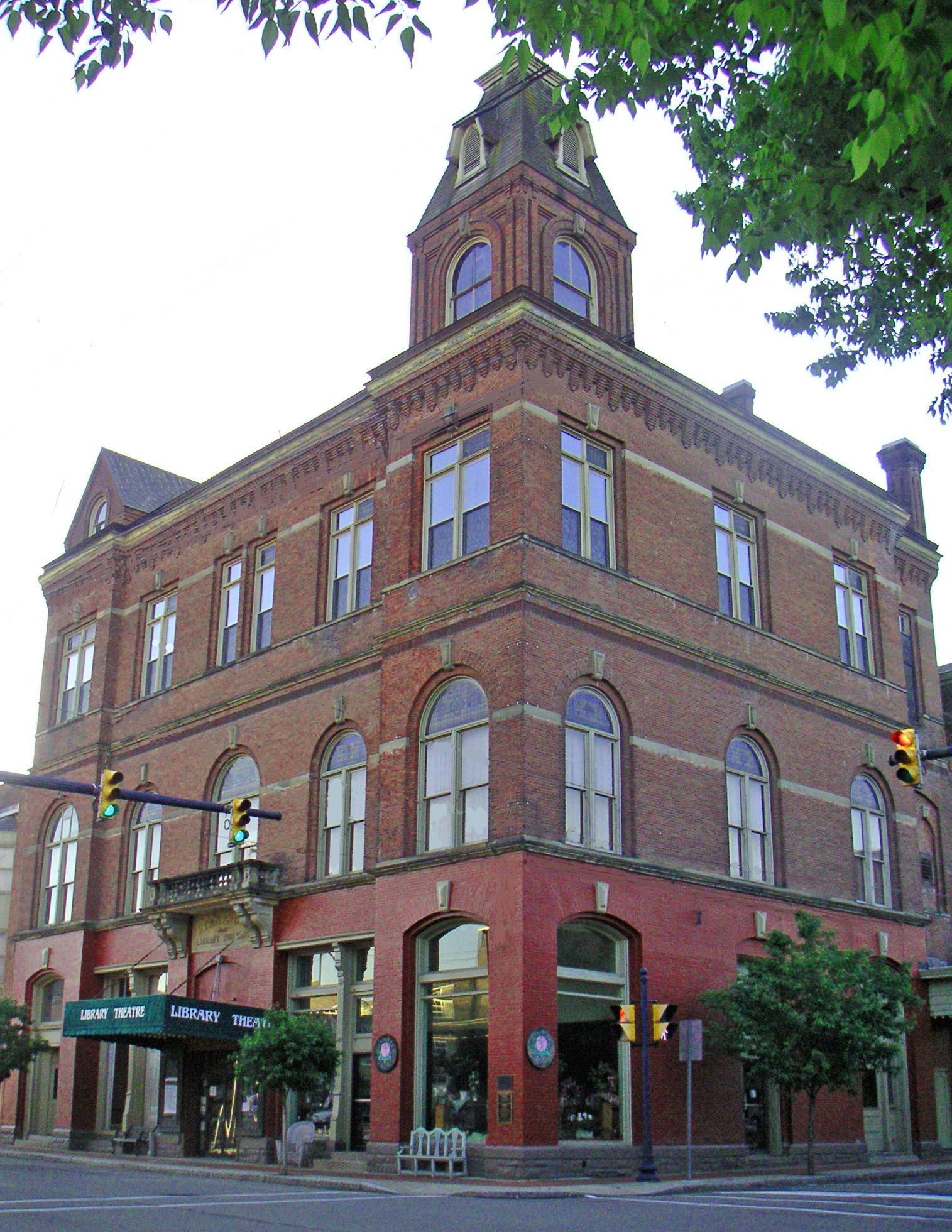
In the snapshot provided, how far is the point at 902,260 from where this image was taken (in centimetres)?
1352

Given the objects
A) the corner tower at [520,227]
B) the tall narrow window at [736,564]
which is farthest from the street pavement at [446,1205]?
the corner tower at [520,227]

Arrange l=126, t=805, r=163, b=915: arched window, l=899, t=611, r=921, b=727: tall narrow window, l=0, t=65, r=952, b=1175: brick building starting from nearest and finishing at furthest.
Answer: l=0, t=65, r=952, b=1175: brick building → l=126, t=805, r=163, b=915: arched window → l=899, t=611, r=921, b=727: tall narrow window

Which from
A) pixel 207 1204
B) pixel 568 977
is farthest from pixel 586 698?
pixel 207 1204

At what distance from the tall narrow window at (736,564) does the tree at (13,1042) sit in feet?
66.1

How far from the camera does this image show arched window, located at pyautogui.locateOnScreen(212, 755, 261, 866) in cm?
3209

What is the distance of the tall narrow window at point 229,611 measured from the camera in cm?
3494

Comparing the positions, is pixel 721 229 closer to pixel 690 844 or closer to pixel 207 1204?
pixel 207 1204

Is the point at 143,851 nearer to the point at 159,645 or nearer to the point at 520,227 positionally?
the point at 159,645

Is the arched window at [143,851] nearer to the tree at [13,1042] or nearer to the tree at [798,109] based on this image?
the tree at [13,1042]

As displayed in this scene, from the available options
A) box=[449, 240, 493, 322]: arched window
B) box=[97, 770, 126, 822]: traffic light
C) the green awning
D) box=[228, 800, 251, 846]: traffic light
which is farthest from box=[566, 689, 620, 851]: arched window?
box=[449, 240, 493, 322]: arched window

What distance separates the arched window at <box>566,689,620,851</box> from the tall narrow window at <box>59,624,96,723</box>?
1829 cm

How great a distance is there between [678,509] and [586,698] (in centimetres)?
574

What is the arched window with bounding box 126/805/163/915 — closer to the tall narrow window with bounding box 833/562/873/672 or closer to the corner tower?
the corner tower

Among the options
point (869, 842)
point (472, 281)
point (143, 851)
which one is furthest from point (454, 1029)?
point (472, 281)
